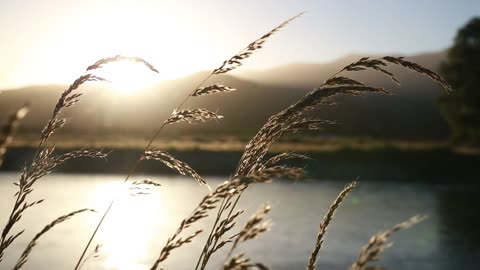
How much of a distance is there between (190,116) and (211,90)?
134 millimetres

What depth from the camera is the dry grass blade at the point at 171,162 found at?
2234 mm

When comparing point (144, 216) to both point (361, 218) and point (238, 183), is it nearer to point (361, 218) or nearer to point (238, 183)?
point (361, 218)

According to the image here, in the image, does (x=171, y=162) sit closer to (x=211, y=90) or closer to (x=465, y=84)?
(x=211, y=90)

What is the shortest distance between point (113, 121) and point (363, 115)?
161 feet

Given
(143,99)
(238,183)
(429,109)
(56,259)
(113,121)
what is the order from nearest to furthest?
(238,183) < (56,259) < (113,121) < (429,109) < (143,99)

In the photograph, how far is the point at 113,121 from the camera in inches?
4924

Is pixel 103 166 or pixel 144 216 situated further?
pixel 103 166

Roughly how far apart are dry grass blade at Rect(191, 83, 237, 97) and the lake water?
8.19 metres

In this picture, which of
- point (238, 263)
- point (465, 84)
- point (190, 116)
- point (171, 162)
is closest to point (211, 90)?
point (190, 116)

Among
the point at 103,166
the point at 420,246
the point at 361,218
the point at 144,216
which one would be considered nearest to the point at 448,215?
the point at 361,218

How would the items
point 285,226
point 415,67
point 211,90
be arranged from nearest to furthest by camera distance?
point 415,67
point 211,90
point 285,226

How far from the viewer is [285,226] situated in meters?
20.7

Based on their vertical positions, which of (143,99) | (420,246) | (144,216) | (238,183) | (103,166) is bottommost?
(143,99)

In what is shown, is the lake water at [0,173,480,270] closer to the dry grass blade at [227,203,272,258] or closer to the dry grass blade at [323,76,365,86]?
the dry grass blade at [323,76,365,86]
